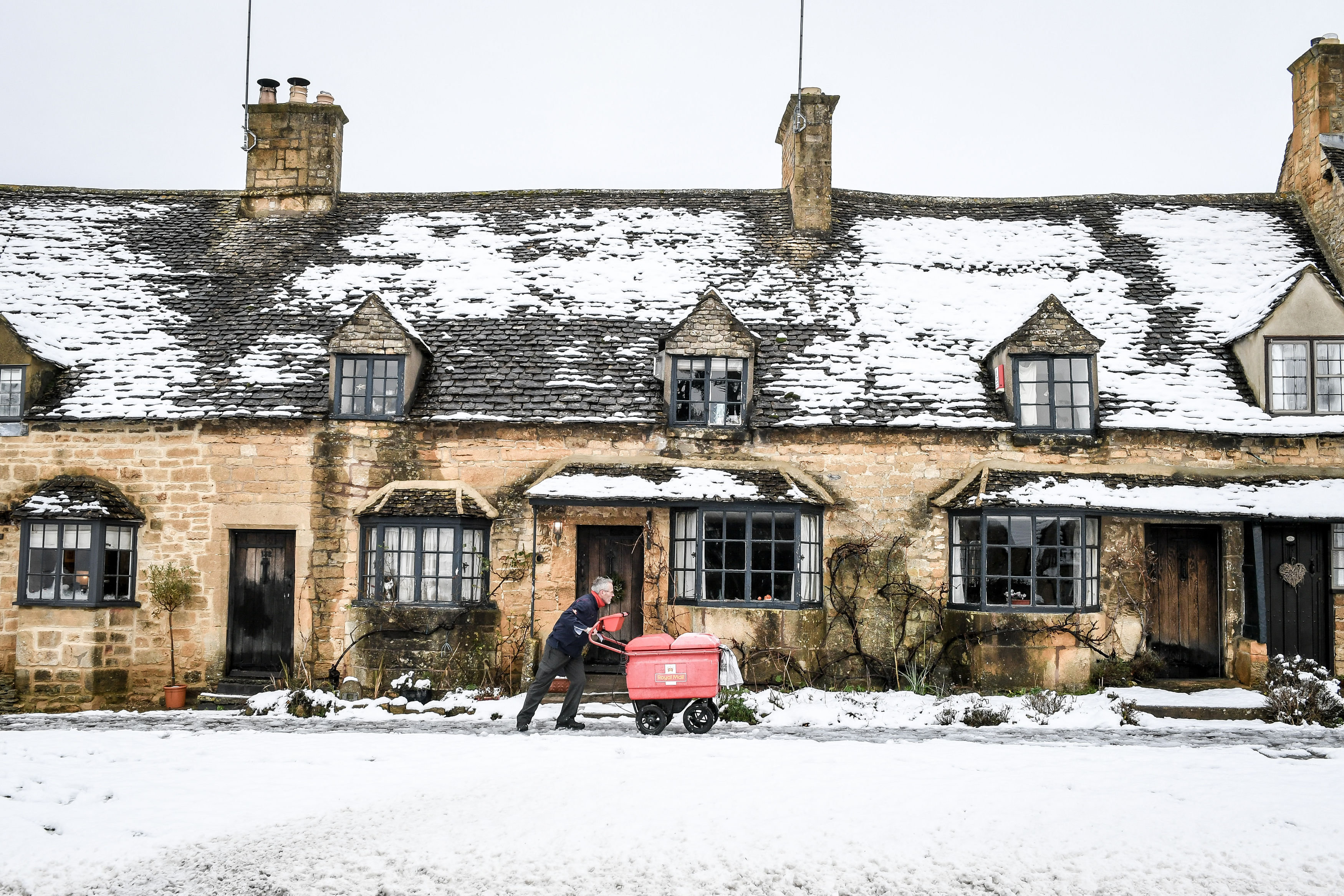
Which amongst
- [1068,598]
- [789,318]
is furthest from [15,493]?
[1068,598]

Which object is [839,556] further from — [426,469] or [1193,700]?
[426,469]

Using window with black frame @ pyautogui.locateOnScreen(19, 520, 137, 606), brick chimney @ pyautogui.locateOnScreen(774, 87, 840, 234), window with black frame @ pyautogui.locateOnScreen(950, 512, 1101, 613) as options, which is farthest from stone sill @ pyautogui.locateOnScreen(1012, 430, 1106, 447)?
window with black frame @ pyautogui.locateOnScreen(19, 520, 137, 606)

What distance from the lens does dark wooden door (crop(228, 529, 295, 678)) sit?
1380cm

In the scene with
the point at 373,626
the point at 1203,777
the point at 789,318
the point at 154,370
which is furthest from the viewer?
the point at 789,318

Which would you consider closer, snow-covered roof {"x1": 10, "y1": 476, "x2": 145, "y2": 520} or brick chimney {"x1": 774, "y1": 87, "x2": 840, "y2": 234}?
snow-covered roof {"x1": 10, "y1": 476, "x2": 145, "y2": 520}

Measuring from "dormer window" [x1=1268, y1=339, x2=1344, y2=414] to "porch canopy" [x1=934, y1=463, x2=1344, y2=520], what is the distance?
1.08m

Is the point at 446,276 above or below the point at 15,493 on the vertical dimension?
above

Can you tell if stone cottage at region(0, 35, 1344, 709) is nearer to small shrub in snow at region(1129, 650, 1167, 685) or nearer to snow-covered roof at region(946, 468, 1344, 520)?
snow-covered roof at region(946, 468, 1344, 520)

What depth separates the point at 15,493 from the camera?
536 inches

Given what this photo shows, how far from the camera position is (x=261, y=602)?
1388 cm

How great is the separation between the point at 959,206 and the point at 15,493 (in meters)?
18.0

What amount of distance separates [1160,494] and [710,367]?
7036 millimetres

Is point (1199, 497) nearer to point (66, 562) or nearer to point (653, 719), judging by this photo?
point (653, 719)

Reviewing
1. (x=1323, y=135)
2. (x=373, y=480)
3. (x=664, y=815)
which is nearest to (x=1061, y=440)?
(x=1323, y=135)
